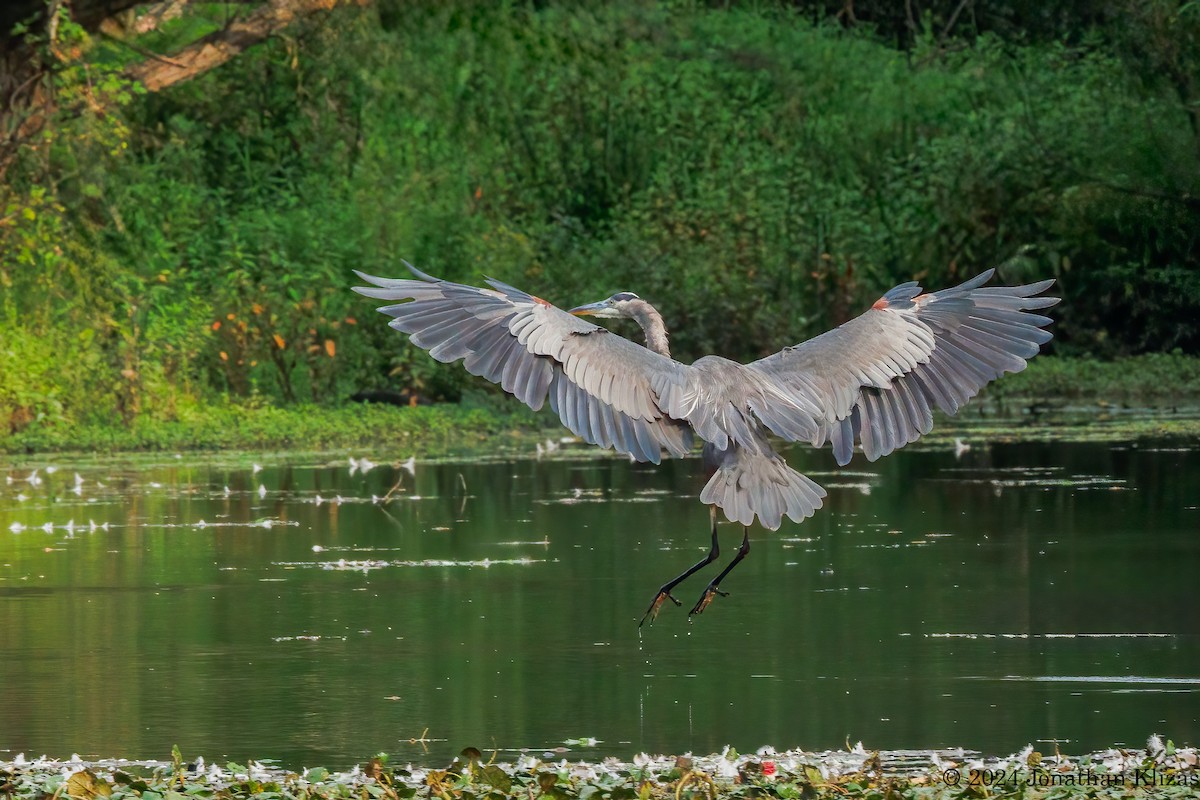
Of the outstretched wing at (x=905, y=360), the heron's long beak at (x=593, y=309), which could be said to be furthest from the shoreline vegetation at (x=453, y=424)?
the outstretched wing at (x=905, y=360)

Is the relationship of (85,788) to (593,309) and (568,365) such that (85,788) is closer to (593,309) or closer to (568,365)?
(568,365)

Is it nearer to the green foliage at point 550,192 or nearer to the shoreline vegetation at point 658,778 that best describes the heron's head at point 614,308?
the shoreline vegetation at point 658,778

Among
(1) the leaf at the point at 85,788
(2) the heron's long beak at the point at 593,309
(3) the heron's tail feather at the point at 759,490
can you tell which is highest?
(2) the heron's long beak at the point at 593,309

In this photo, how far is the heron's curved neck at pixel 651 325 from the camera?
6742 mm

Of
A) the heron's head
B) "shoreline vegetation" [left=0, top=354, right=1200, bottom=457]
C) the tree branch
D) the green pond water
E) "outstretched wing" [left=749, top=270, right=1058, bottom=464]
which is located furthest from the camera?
the tree branch

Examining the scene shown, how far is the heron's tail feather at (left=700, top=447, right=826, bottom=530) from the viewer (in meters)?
6.02

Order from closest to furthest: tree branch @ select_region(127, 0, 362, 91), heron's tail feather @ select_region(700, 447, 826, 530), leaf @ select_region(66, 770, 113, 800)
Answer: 1. leaf @ select_region(66, 770, 113, 800)
2. heron's tail feather @ select_region(700, 447, 826, 530)
3. tree branch @ select_region(127, 0, 362, 91)

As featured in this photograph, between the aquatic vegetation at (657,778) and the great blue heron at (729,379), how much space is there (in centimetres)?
128

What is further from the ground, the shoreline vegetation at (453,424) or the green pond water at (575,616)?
the shoreline vegetation at (453,424)

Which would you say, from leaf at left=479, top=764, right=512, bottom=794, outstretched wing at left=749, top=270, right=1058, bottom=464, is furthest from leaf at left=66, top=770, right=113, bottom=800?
outstretched wing at left=749, top=270, right=1058, bottom=464

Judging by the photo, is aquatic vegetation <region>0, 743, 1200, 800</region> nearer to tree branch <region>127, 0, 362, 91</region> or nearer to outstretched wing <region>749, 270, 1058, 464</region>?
outstretched wing <region>749, 270, 1058, 464</region>

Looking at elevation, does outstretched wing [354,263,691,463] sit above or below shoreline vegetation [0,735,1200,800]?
above

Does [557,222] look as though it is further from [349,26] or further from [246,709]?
[246,709]

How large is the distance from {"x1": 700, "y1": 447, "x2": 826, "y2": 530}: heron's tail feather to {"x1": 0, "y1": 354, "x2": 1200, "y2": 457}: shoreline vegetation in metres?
7.39
